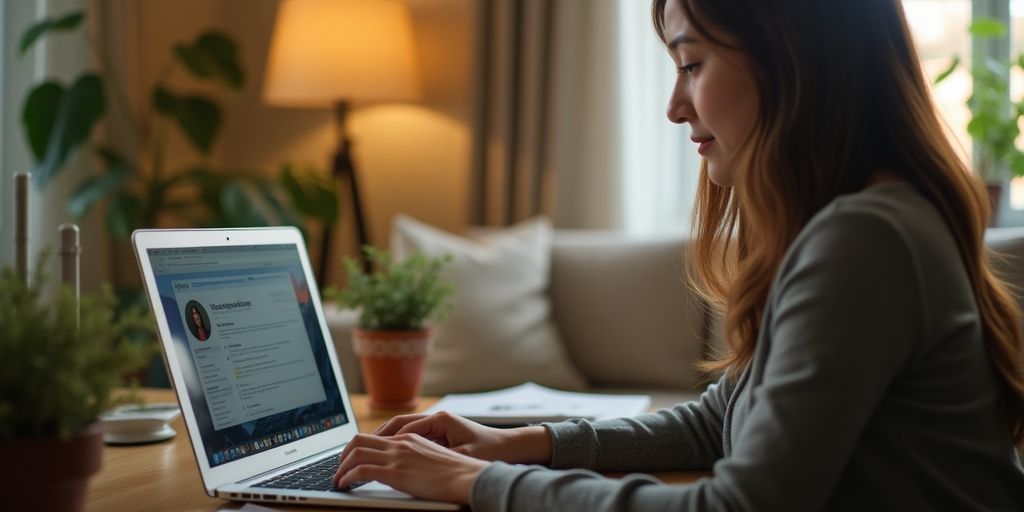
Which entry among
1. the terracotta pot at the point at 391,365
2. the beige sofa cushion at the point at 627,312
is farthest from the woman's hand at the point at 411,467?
the beige sofa cushion at the point at 627,312

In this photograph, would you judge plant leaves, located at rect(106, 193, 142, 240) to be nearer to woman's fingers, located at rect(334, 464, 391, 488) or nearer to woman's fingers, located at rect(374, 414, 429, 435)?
woman's fingers, located at rect(374, 414, 429, 435)

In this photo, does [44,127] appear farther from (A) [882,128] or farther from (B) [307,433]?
(A) [882,128]

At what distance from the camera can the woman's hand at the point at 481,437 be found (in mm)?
1093

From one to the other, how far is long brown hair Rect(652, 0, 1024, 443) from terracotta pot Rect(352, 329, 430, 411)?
0.74 meters

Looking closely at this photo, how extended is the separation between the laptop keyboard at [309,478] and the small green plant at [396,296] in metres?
0.50

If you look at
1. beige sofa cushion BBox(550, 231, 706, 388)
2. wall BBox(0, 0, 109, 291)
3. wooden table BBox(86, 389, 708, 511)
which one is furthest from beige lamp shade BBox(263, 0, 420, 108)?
wooden table BBox(86, 389, 708, 511)

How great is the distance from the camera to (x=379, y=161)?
3.68m

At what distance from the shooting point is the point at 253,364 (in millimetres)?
1107

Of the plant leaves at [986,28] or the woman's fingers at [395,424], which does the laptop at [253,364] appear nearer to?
the woman's fingers at [395,424]

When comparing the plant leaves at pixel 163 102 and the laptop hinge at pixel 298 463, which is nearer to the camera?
the laptop hinge at pixel 298 463

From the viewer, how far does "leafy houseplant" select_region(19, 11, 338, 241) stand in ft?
10.1

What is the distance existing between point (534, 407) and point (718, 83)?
2.12 ft

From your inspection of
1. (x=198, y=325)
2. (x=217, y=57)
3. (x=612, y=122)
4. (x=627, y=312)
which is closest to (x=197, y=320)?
(x=198, y=325)

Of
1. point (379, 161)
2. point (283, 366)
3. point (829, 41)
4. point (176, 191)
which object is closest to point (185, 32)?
point (176, 191)
